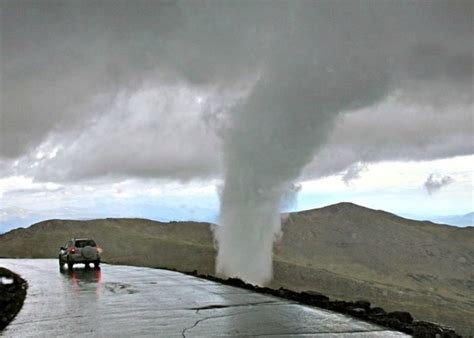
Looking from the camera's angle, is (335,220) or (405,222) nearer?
(335,220)

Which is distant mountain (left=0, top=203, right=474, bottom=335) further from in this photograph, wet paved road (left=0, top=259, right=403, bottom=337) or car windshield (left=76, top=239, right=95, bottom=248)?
wet paved road (left=0, top=259, right=403, bottom=337)

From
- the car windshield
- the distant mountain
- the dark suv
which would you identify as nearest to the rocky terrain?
the dark suv

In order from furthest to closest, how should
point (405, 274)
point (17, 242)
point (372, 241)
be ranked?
point (372, 241) < point (405, 274) < point (17, 242)

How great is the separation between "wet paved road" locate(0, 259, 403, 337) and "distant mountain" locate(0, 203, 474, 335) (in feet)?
94.6

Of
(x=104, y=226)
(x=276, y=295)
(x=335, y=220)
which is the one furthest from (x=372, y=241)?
(x=276, y=295)

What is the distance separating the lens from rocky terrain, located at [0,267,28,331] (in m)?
14.8

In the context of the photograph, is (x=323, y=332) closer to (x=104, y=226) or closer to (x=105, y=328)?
(x=105, y=328)

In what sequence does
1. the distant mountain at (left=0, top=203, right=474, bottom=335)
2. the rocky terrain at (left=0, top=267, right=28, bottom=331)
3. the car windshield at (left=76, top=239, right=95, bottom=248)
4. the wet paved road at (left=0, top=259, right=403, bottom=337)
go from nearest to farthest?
the wet paved road at (left=0, top=259, right=403, bottom=337) < the rocky terrain at (left=0, top=267, right=28, bottom=331) < the car windshield at (left=76, top=239, right=95, bottom=248) < the distant mountain at (left=0, top=203, right=474, bottom=335)

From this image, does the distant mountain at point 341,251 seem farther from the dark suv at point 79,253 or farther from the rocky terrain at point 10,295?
the rocky terrain at point 10,295

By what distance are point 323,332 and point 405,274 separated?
9977cm

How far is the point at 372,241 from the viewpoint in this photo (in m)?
138

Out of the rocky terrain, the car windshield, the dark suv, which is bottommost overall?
the rocky terrain

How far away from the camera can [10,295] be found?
66.1 feet

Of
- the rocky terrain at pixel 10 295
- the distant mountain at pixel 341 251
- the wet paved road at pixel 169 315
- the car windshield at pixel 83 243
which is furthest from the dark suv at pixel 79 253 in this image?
the distant mountain at pixel 341 251
